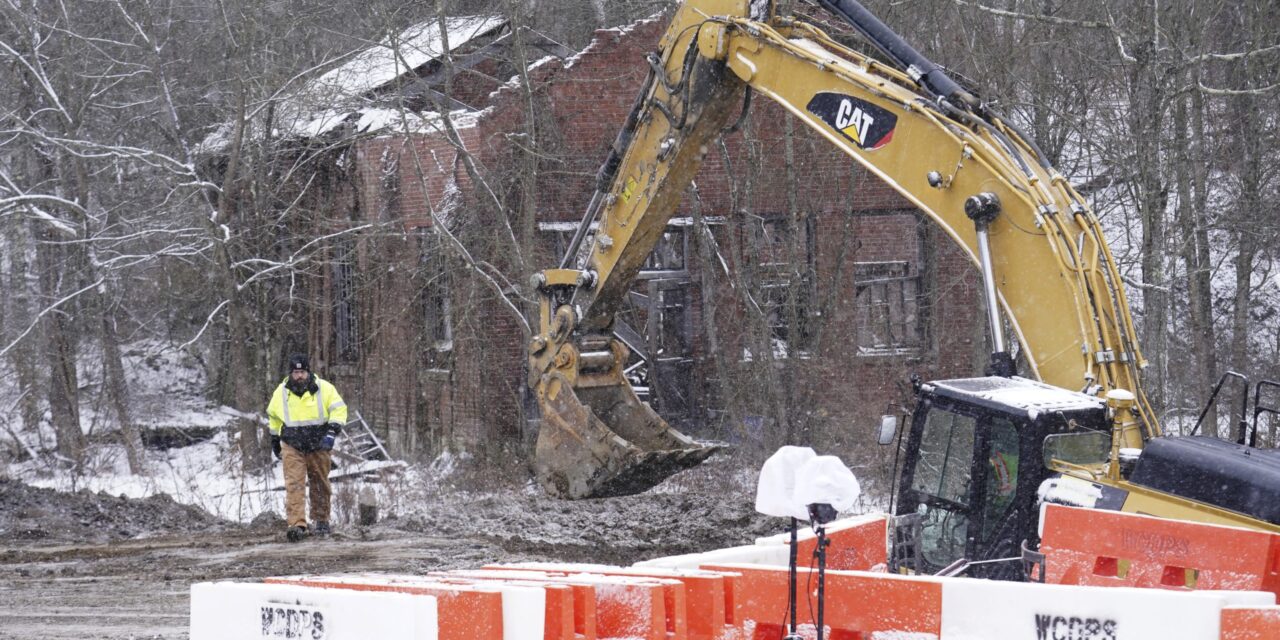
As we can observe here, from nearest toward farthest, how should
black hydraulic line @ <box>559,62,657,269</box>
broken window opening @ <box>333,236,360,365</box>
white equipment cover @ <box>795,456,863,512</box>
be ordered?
white equipment cover @ <box>795,456,863,512</box>
black hydraulic line @ <box>559,62,657,269</box>
broken window opening @ <box>333,236,360,365</box>

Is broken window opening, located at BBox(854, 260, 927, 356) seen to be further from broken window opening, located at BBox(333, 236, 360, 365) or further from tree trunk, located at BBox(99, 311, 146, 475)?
tree trunk, located at BBox(99, 311, 146, 475)

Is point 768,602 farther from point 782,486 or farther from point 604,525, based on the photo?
→ point 604,525

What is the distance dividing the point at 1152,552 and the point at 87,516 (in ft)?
41.0

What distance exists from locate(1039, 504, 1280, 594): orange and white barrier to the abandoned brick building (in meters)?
13.1

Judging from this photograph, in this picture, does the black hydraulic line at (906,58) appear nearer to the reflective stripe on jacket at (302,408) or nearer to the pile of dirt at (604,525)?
the pile of dirt at (604,525)

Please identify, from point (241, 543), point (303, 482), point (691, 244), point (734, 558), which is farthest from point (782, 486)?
point (691, 244)

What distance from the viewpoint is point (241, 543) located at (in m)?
13.4

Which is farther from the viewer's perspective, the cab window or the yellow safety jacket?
the yellow safety jacket

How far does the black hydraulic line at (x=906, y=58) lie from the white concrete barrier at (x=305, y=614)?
565 cm

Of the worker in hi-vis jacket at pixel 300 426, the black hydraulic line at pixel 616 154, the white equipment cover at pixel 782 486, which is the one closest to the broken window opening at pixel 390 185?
the worker in hi-vis jacket at pixel 300 426

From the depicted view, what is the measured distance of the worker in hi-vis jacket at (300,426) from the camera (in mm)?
13734

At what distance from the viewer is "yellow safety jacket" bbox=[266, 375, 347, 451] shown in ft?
45.1

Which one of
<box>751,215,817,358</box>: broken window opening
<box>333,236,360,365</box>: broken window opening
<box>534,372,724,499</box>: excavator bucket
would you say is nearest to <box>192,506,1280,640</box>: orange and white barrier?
<box>534,372,724,499</box>: excavator bucket

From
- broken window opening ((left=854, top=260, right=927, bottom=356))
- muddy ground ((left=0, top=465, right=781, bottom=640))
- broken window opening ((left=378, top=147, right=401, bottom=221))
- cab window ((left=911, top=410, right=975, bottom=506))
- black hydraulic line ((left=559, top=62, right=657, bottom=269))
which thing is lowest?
muddy ground ((left=0, top=465, right=781, bottom=640))
